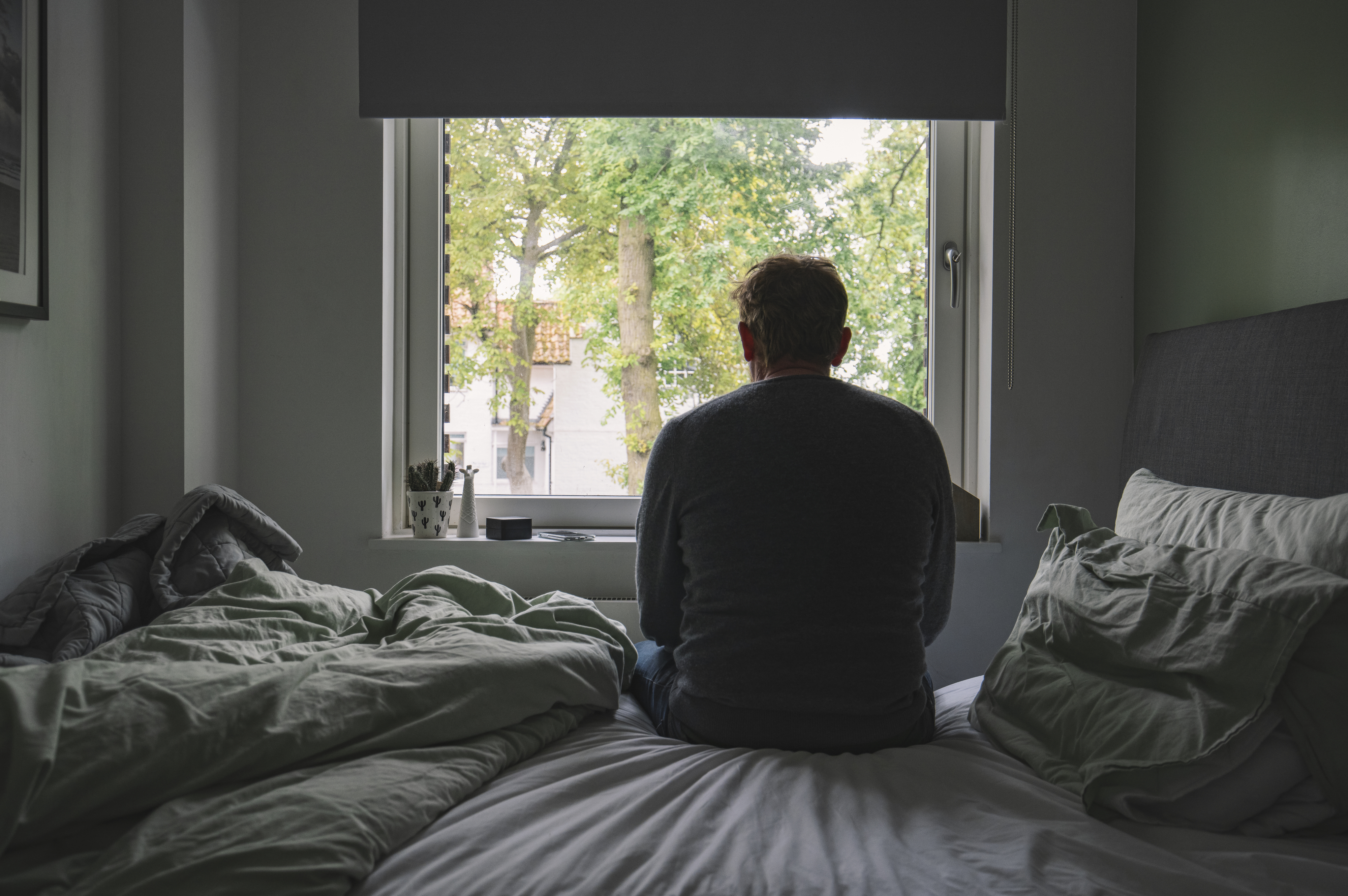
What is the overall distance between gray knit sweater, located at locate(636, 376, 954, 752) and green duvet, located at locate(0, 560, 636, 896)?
215mm

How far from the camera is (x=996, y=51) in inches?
89.1

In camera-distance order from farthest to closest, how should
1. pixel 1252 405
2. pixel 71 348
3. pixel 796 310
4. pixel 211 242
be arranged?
1. pixel 211 242
2. pixel 71 348
3. pixel 1252 405
4. pixel 796 310

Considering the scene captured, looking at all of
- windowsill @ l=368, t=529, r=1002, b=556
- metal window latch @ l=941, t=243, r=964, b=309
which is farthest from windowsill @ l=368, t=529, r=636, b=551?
metal window latch @ l=941, t=243, r=964, b=309

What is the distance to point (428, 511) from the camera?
7.75 feet

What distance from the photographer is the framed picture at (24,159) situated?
1.67m

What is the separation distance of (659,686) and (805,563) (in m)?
0.37

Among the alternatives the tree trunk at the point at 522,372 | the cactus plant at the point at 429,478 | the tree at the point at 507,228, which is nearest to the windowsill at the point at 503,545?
the cactus plant at the point at 429,478

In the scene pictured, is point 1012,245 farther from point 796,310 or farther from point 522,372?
point 522,372

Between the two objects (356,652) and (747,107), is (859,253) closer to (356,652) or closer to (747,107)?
(747,107)

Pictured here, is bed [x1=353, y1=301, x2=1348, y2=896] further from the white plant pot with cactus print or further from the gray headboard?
the white plant pot with cactus print

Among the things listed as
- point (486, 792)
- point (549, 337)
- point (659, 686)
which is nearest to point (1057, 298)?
point (549, 337)

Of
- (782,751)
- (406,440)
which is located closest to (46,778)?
(782,751)

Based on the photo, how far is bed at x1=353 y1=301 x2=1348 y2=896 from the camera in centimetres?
87

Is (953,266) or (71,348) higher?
(953,266)
